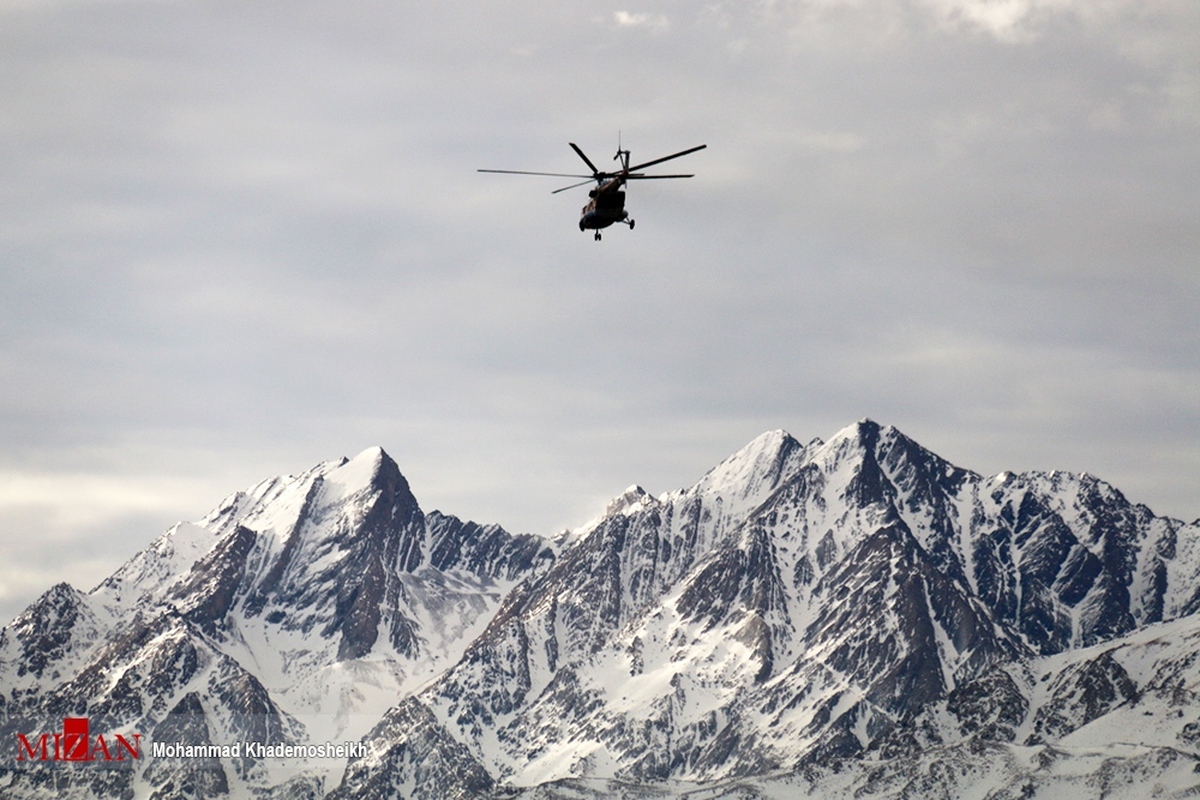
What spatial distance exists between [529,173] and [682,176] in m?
15.5

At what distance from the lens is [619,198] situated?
624 feet

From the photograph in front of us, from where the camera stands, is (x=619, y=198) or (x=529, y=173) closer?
(x=529, y=173)

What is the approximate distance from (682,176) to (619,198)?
10918 mm

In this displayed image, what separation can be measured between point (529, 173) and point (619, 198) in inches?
678

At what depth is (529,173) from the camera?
175 metres

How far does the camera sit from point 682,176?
594ft
